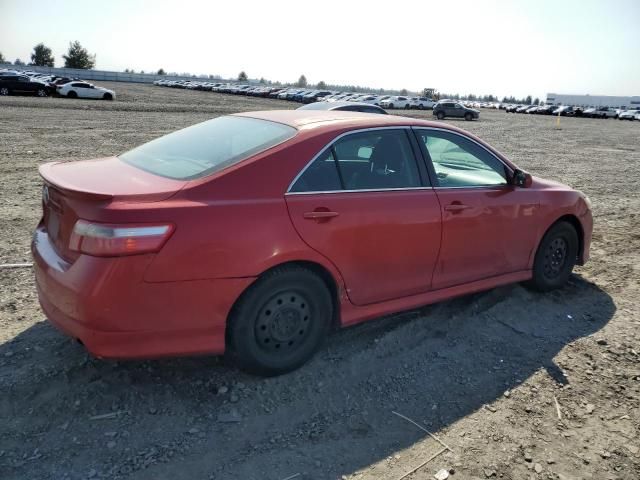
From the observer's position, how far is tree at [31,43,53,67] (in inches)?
3922

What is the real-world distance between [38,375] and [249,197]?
175 cm

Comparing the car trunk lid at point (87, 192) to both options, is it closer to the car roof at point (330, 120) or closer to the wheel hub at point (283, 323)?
the wheel hub at point (283, 323)

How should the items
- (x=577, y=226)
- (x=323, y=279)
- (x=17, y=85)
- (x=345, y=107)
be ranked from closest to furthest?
(x=323, y=279) < (x=577, y=226) < (x=345, y=107) < (x=17, y=85)

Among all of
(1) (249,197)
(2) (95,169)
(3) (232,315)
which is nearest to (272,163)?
(1) (249,197)

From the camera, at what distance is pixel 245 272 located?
3107 mm

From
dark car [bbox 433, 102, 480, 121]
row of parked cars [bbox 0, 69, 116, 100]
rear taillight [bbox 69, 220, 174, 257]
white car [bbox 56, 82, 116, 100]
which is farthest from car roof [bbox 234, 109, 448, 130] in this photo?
dark car [bbox 433, 102, 480, 121]

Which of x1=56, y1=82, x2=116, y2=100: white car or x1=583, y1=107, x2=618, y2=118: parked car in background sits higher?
x1=583, y1=107, x2=618, y2=118: parked car in background

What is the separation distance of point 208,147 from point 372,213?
1208 mm

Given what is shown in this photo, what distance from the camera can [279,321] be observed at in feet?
11.1

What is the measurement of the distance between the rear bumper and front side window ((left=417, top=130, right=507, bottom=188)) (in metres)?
1.95

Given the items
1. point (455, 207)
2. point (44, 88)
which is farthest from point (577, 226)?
point (44, 88)

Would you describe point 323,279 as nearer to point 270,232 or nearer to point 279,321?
point 279,321

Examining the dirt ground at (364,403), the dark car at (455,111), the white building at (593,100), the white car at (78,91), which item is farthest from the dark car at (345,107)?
the white building at (593,100)

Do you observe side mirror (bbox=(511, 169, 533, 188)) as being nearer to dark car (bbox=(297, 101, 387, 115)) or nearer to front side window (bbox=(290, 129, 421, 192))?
front side window (bbox=(290, 129, 421, 192))
